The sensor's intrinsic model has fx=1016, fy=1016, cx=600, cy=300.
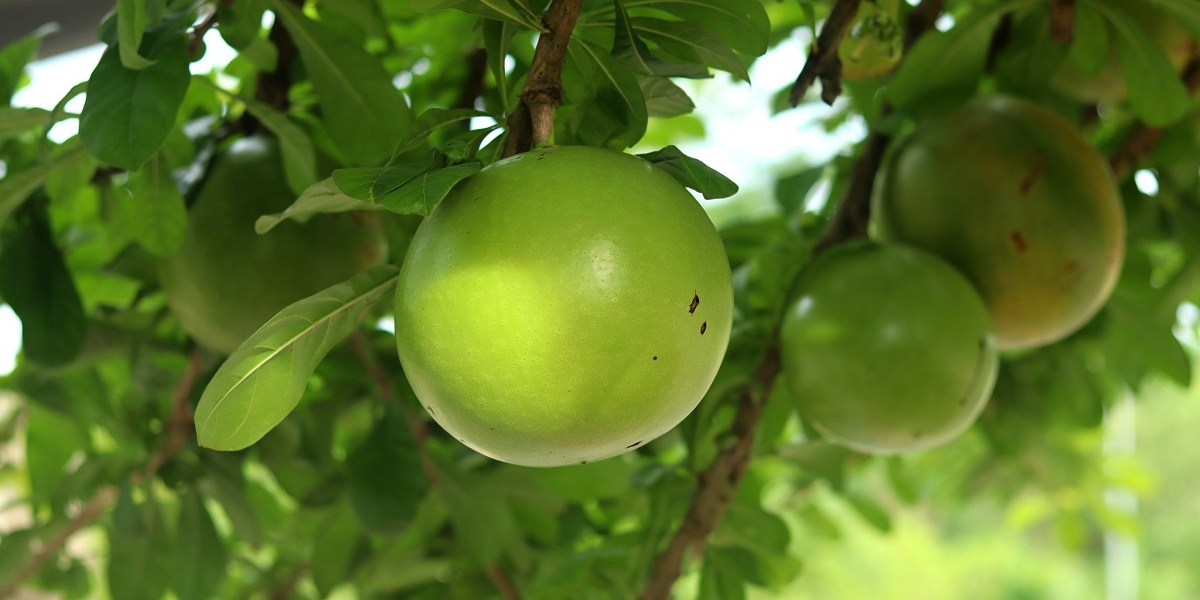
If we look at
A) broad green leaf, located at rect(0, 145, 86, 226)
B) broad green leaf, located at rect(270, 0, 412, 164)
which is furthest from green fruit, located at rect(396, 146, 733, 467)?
broad green leaf, located at rect(0, 145, 86, 226)

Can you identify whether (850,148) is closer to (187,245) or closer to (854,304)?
(854,304)

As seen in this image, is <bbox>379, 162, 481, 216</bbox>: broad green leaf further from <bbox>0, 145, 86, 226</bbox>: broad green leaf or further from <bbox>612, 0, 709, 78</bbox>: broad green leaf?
<bbox>0, 145, 86, 226</bbox>: broad green leaf

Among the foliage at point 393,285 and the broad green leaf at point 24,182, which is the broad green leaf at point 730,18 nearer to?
the foliage at point 393,285

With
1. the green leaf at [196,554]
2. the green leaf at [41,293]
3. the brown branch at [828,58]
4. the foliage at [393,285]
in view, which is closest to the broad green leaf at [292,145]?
the foliage at [393,285]

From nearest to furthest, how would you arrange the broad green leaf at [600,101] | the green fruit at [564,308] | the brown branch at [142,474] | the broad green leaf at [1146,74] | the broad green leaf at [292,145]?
1. the green fruit at [564,308]
2. the broad green leaf at [600,101]
3. the broad green leaf at [292,145]
4. the broad green leaf at [1146,74]
5. the brown branch at [142,474]

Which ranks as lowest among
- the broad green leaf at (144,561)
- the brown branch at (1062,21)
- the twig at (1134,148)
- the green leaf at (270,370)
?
the broad green leaf at (144,561)

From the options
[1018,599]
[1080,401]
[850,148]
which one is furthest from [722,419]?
[1018,599]

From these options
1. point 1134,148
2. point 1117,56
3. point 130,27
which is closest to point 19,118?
point 130,27
